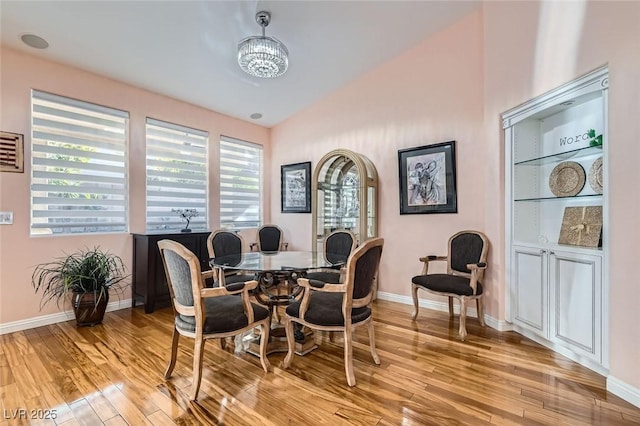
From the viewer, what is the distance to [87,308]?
10.3 feet

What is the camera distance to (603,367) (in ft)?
7.07

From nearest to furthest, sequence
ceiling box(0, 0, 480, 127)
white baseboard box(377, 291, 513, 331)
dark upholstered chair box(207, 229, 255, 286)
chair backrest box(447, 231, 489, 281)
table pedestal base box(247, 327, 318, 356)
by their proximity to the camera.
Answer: table pedestal base box(247, 327, 318, 356) → ceiling box(0, 0, 480, 127) → white baseboard box(377, 291, 513, 331) → chair backrest box(447, 231, 489, 281) → dark upholstered chair box(207, 229, 255, 286)

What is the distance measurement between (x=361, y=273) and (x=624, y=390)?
5.96 ft

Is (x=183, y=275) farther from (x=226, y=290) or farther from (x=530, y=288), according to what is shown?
(x=530, y=288)

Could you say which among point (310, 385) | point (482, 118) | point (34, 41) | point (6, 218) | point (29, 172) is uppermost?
point (34, 41)

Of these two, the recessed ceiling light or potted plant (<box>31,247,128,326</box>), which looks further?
potted plant (<box>31,247,128,326</box>)

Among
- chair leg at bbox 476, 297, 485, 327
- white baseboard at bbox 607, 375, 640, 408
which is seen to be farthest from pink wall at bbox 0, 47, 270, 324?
white baseboard at bbox 607, 375, 640, 408

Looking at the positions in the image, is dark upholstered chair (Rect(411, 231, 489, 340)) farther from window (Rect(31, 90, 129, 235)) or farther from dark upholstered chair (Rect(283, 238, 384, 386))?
window (Rect(31, 90, 129, 235))

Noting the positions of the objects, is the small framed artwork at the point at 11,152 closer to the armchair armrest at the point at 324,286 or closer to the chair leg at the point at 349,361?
the armchair armrest at the point at 324,286

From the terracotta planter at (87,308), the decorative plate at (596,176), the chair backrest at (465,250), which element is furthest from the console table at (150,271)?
the decorative plate at (596,176)

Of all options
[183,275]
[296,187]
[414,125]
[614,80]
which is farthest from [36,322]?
[614,80]

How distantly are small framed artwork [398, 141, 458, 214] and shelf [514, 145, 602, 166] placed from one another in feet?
2.47

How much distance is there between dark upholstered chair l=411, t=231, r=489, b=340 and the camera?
292 cm

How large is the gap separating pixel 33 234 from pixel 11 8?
6.80 feet
